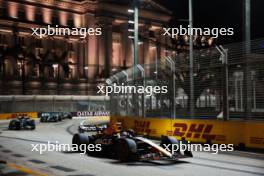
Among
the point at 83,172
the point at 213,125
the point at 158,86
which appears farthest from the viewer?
the point at 158,86

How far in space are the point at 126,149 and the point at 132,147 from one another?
251mm

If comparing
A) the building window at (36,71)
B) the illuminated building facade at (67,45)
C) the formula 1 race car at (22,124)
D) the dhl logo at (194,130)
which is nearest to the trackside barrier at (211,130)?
the dhl logo at (194,130)

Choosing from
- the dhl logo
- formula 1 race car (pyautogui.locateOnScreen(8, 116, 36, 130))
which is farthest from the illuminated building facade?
the dhl logo

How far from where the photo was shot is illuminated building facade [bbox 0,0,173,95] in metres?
80.5

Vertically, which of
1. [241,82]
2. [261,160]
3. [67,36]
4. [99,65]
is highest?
[67,36]

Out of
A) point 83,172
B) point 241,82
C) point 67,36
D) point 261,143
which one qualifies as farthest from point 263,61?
point 67,36

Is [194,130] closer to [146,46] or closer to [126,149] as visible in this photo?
[126,149]

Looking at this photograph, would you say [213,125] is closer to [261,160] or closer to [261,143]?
[261,143]

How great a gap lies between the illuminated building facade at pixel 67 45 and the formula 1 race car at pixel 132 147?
204 feet

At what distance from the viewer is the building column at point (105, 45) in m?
92.9

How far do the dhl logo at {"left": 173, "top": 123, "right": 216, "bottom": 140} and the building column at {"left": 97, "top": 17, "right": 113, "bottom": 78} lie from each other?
7333 centimetres

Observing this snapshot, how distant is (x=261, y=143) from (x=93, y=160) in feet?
19.2

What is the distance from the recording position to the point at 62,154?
15.1 m
